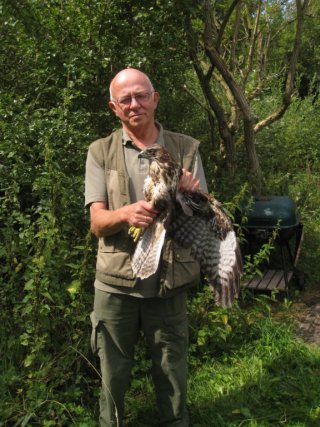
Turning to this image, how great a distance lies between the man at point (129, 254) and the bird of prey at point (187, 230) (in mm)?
79

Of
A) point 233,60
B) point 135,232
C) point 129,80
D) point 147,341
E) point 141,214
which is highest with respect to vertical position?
point 233,60

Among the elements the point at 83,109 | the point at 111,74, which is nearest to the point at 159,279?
the point at 83,109

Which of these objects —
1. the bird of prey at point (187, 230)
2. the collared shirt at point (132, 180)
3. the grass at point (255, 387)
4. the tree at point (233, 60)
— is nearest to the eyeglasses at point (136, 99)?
the collared shirt at point (132, 180)

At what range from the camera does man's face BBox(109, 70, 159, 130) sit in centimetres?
246

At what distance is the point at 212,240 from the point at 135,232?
1.28ft

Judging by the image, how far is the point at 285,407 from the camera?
3.43 meters

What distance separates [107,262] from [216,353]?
1927mm

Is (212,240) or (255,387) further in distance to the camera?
(255,387)

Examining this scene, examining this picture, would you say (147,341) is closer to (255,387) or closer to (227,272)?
(227,272)

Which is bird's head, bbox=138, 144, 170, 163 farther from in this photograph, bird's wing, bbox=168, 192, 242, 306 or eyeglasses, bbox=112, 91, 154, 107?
eyeglasses, bbox=112, 91, 154, 107

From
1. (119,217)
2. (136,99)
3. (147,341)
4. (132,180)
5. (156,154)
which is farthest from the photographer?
(147,341)

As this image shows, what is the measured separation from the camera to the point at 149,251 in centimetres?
241

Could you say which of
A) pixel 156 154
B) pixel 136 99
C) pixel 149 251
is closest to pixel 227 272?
pixel 149 251

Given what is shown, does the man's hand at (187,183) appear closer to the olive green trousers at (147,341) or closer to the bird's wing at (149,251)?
the bird's wing at (149,251)
